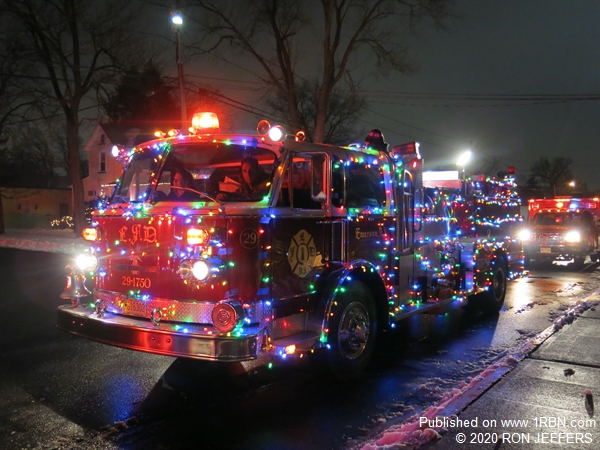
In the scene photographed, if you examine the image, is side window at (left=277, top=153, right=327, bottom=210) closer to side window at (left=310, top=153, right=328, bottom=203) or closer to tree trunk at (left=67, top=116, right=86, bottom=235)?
side window at (left=310, top=153, right=328, bottom=203)

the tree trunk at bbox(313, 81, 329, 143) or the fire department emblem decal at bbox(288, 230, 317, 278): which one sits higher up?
the tree trunk at bbox(313, 81, 329, 143)

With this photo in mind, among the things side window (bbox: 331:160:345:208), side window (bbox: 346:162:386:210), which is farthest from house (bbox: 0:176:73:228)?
side window (bbox: 331:160:345:208)

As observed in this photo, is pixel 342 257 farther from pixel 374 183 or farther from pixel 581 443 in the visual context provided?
pixel 581 443

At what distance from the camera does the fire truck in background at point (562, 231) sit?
18.2 meters

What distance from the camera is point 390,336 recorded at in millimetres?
7953

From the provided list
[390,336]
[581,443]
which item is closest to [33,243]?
[390,336]

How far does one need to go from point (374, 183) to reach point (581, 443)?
3.31 meters

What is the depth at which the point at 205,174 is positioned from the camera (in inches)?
216

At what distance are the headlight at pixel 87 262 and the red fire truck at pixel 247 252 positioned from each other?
0.5 inches

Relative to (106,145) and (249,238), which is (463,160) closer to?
(249,238)

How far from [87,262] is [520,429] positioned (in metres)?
4.34

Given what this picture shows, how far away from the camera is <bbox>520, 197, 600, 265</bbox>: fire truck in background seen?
59.6 ft

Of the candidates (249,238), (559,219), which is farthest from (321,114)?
(249,238)

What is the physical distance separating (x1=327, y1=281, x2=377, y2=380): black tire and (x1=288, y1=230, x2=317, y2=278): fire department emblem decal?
1.67 feet
